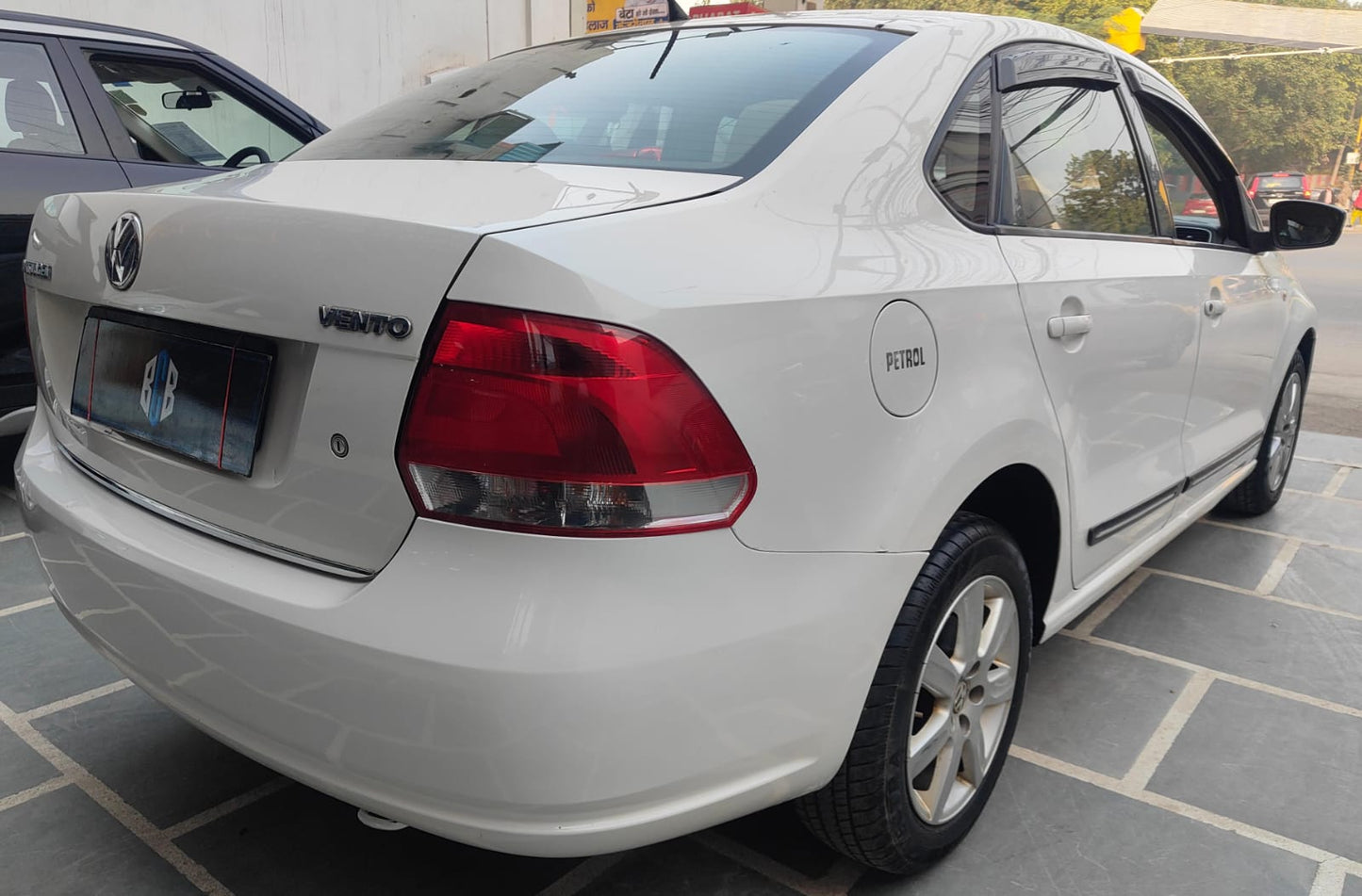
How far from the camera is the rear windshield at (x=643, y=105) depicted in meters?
1.77

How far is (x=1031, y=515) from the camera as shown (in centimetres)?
213

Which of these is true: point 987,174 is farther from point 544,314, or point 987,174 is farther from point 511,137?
point 544,314

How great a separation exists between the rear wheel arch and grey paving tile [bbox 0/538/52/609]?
2433 millimetres

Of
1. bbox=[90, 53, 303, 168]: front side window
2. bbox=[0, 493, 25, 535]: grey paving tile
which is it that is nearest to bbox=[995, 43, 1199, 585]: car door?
bbox=[0, 493, 25, 535]: grey paving tile

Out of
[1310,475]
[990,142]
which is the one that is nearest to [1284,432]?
[1310,475]

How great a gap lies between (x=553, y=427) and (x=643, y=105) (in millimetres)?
899

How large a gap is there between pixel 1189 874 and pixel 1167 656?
1.05 meters

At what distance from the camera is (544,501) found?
4.27 feet

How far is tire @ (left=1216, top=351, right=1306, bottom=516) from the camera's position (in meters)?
3.89

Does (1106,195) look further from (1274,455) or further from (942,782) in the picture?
(1274,455)

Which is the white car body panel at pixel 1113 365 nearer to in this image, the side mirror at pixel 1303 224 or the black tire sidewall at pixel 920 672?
the black tire sidewall at pixel 920 672

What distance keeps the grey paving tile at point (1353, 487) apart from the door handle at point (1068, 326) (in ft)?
10.5

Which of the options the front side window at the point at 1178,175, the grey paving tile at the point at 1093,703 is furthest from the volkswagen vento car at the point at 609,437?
the front side window at the point at 1178,175

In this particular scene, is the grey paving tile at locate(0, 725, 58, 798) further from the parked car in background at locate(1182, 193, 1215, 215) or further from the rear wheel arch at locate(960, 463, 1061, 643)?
the parked car in background at locate(1182, 193, 1215, 215)
